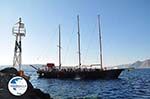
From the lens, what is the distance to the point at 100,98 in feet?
121

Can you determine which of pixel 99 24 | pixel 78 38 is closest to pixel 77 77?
pixel 78 38

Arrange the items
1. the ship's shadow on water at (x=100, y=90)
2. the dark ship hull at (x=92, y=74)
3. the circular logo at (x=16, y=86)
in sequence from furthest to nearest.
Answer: the dark ship hull at (x=92, y=74) < the ship's shadow on water at (x=100, y=90) < the circular logo at (x=16, y=86)

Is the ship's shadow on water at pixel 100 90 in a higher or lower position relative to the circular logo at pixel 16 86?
lower

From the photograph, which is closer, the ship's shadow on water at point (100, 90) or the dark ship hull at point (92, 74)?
the ship's shadow on water at point (100, 90)

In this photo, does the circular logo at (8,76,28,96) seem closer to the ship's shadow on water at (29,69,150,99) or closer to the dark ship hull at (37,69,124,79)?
the ship's shadow on water at (29,69,150,99)

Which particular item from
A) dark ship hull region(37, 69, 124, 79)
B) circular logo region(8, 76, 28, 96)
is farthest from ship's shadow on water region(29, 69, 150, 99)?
circular logo region(8, 76, 28, 96)

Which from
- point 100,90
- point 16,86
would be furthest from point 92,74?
point 16,86

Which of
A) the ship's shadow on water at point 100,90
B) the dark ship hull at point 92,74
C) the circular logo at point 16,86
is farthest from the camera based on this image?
the dark ship hull at point 92,74

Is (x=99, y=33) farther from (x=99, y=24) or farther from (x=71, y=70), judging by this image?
(x=71, y=70)

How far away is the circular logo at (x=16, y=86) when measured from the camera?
1384 centimetres

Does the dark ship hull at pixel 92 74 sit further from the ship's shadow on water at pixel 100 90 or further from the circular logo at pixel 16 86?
the circular logo at pixel 16 86

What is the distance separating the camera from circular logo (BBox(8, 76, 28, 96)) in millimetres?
13837

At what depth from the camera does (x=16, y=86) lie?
1393 cm

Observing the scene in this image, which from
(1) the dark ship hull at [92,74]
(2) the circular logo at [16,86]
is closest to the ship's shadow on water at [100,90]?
(1) the dark ship hull at [92,74]
